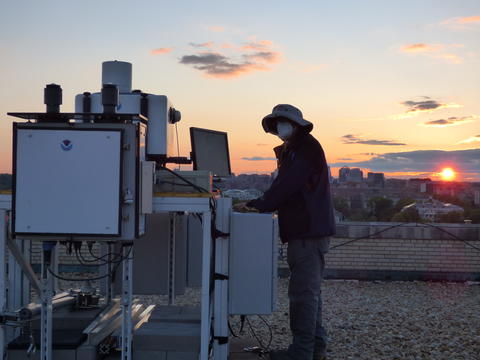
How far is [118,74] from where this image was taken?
471cm

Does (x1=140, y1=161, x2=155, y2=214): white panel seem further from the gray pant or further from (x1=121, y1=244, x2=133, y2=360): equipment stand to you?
the gray pant

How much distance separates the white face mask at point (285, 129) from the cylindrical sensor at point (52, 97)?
159 centimetres

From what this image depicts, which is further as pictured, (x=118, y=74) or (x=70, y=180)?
(x=118, y=74)

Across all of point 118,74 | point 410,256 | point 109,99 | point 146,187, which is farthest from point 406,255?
point 109,99

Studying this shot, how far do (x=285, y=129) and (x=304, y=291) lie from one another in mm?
1198

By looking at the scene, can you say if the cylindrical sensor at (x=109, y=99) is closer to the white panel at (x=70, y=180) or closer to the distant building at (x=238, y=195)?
the white panel at (x=70, y=180)

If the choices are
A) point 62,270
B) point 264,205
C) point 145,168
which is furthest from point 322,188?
point 62,270

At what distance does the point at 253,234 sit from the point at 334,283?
228 inches

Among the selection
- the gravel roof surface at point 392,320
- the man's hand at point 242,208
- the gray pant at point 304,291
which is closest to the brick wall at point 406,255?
the gravel roof surface at point 392,320

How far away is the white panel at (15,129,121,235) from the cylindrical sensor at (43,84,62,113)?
253 millimetres

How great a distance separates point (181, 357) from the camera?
3.94 meters

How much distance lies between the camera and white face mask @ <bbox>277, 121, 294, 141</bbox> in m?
4.27

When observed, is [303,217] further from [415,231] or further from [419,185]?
[419,185]

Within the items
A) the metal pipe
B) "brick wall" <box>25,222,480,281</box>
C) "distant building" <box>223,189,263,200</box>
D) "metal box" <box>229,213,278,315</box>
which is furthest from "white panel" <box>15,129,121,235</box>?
"brick wall" <box>25,222,480,281</box>
